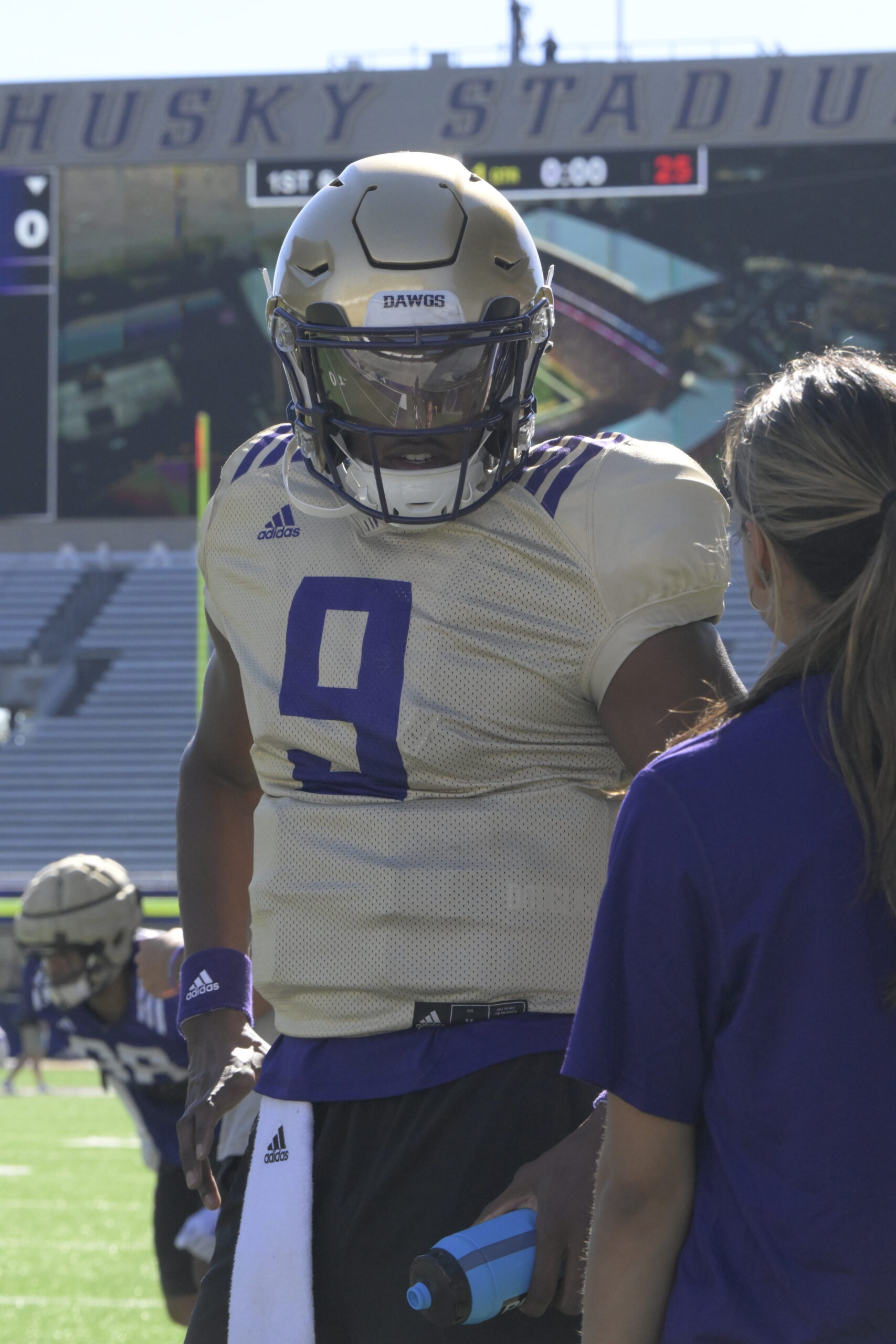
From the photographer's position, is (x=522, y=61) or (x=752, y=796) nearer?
(x=752, y=796)

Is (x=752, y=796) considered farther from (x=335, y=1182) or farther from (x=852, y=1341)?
(x=335, y=1182)

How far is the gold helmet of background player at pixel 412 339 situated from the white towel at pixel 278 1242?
1.95 ft

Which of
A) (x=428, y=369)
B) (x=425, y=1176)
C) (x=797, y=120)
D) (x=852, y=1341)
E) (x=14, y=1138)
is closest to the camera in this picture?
(x=852, y=1341)

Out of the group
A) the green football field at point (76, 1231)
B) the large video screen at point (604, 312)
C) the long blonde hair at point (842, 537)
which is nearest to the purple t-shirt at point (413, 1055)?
the long blonde hair at point (842, 537)

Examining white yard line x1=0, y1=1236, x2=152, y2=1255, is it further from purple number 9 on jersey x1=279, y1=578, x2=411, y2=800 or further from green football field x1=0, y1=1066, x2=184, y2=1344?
purple number 9 on jersey x1=279, y1=578, x2=411, y2=800

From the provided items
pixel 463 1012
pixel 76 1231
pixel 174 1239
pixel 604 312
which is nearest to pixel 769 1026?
pixel 463 1012

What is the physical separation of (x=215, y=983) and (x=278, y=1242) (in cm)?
34

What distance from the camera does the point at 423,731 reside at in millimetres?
1539

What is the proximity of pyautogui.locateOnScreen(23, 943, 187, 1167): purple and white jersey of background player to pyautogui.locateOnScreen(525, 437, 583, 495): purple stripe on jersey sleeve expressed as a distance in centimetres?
280

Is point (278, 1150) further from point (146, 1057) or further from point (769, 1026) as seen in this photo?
point (146, 1057)

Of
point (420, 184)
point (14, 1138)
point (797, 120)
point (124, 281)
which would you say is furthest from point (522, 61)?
point (420, 184)

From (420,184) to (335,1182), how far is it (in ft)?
3.22

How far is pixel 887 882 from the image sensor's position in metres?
1.08

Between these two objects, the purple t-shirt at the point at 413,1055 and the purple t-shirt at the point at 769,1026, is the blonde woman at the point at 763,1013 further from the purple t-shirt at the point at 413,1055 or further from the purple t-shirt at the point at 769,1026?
the purple t-shirt at the point at 413,1055
